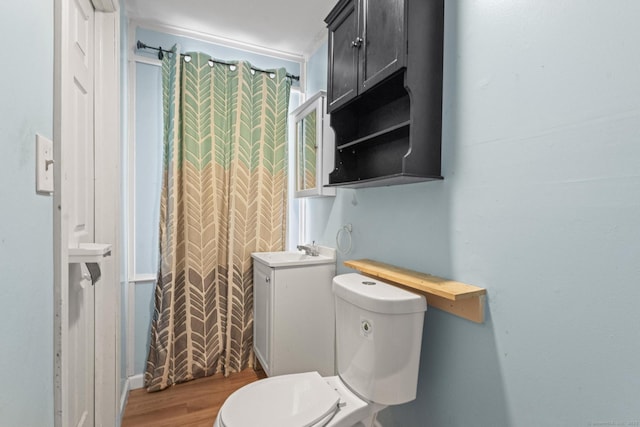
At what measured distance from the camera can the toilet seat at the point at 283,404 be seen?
0.99 metres

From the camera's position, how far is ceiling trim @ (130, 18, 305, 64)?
198 cm

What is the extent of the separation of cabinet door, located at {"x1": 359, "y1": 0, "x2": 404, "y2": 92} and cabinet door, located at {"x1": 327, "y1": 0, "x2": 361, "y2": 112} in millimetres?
62

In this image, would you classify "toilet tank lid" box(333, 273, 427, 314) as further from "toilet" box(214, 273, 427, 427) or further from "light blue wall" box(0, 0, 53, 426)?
"light blue wall" box(0, 0, 53, 426)

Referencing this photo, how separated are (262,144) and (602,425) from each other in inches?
85.5

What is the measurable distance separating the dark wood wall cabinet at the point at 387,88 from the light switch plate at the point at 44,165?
101cm

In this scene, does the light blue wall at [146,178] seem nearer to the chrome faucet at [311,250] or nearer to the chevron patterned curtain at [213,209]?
the chevron patterned curtain at [213,209]

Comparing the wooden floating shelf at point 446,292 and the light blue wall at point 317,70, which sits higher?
the light blue wall at point 317,70

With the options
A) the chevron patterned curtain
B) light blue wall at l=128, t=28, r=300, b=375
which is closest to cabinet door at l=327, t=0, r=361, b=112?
the chevron patterned curtain

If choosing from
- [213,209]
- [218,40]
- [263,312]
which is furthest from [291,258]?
[218,40]

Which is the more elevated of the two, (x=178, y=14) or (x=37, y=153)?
(x=178, y=14)

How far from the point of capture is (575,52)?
2.49 ft

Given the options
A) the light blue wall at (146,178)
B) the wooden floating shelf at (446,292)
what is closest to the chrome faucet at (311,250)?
the wooden floating shelf at (446,292)

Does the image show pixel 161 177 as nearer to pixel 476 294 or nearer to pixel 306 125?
pixel 306 125

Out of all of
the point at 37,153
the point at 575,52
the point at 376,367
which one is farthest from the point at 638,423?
the point at 37,153
